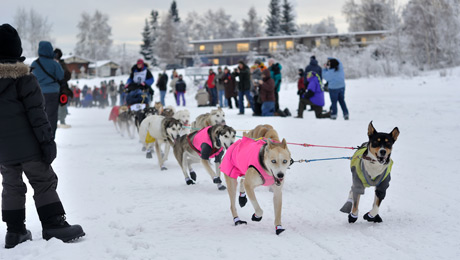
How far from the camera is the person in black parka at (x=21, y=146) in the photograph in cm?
347

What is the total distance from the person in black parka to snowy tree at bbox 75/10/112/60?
7802 centimetres

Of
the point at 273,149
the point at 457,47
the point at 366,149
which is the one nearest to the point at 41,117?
the point at 273,149

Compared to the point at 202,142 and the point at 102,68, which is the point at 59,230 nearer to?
the point at 202,142

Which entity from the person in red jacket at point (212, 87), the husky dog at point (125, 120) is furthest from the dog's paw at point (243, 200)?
the person in red jacket at point (212, 87)

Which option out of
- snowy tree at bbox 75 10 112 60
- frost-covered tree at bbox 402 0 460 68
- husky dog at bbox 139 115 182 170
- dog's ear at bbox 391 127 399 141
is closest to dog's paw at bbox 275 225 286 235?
dog's ear at bbox 391 127 399 141

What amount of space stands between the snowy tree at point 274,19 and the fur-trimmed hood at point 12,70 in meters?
70.6

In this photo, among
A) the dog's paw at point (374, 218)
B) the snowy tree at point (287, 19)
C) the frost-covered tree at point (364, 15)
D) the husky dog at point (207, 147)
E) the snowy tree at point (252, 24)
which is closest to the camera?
the dog's paw at point (374, 218)

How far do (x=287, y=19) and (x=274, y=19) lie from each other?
2.07m

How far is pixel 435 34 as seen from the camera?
29062mm

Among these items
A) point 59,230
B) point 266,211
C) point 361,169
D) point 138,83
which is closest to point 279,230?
point 266,211

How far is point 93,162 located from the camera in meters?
8.12

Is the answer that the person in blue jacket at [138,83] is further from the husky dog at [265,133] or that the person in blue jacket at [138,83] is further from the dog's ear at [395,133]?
the dog's ear at [395,133]

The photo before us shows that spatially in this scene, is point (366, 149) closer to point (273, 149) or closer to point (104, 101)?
point (273, 149)

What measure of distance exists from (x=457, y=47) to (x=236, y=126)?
2245cm
